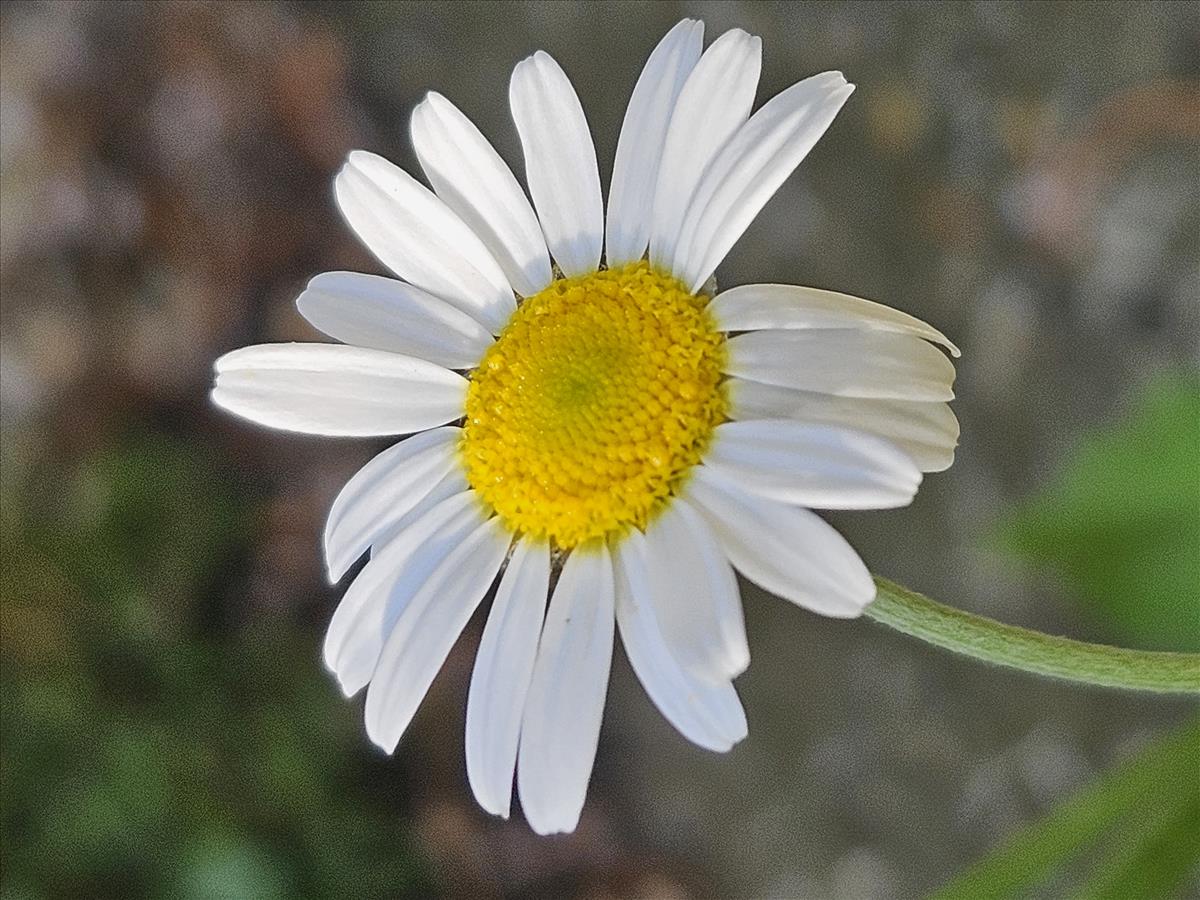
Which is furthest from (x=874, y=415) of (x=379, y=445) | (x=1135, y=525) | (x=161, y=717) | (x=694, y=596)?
(x=161, y=717)

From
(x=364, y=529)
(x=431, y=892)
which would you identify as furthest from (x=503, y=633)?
(x=431, y=892)

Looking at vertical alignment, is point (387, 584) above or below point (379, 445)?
above

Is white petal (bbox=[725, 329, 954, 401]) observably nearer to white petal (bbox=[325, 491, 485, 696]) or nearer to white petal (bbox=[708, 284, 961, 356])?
white petal (bbox=[708, 284, 961, 356])

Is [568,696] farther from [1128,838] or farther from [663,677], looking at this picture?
[1128,838]

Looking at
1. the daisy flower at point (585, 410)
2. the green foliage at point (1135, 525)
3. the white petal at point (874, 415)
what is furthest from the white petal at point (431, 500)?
the green foliage at point (1135, 525)

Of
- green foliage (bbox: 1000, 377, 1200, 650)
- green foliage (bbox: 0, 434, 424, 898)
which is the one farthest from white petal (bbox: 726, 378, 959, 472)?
green foliage (bbox: 0, 434, 424, 898)

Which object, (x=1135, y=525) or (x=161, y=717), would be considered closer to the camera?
(x=1135, y=525)

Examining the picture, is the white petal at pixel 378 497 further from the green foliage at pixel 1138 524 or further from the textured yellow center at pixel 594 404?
the green foliage at pixel 1138 524

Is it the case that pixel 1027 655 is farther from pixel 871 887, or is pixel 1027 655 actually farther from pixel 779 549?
pixel 871 887
